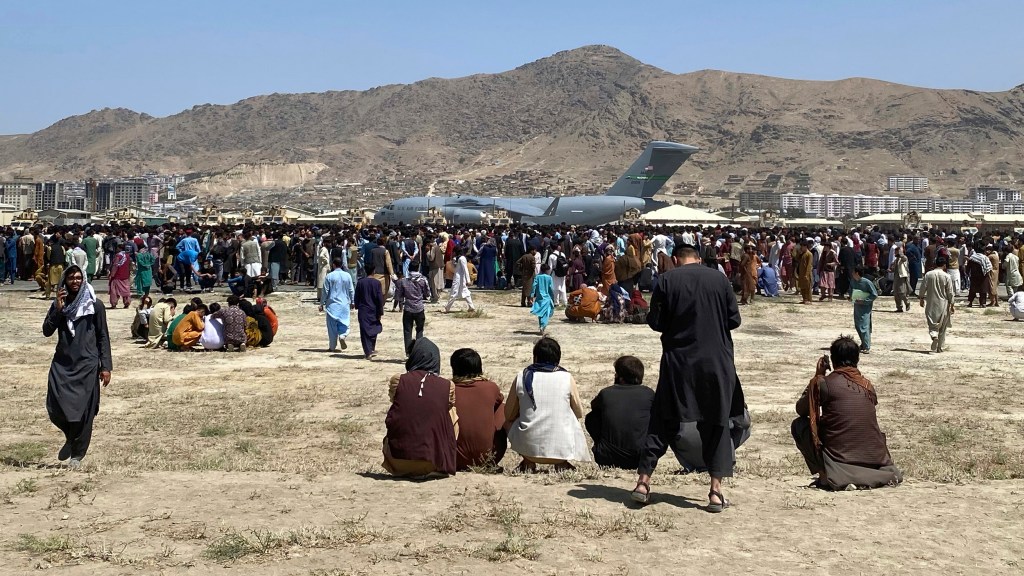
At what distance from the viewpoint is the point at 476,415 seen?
7758 mm

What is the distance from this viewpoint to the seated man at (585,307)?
18.8 m

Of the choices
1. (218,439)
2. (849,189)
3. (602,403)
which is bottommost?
(218,439)

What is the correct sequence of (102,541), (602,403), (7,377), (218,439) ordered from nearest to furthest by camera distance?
(102,541), (602,403), (218,439), (7,377)

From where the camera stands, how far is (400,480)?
7289 millimetres

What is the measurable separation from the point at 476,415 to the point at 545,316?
9350 mm

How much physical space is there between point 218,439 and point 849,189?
170 m

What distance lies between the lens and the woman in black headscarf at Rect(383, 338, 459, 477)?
720 cm

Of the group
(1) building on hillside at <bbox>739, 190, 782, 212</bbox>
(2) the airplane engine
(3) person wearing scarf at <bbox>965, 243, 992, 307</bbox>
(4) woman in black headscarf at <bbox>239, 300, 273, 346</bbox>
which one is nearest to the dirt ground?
(4) woman in black headscarf at <bbox>239, 300, 273, 346</bbox>

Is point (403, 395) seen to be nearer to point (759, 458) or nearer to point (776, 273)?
point (759, 458)

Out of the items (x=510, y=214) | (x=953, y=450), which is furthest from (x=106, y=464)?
(x=510, y=214)

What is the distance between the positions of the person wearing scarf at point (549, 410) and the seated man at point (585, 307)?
11238mm

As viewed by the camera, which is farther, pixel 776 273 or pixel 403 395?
pixel 776 273

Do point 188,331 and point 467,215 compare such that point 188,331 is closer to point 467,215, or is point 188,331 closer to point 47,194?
point 467,215

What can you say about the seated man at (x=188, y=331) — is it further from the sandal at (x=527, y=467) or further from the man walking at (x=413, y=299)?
the sandal at (x=527, y=467)
